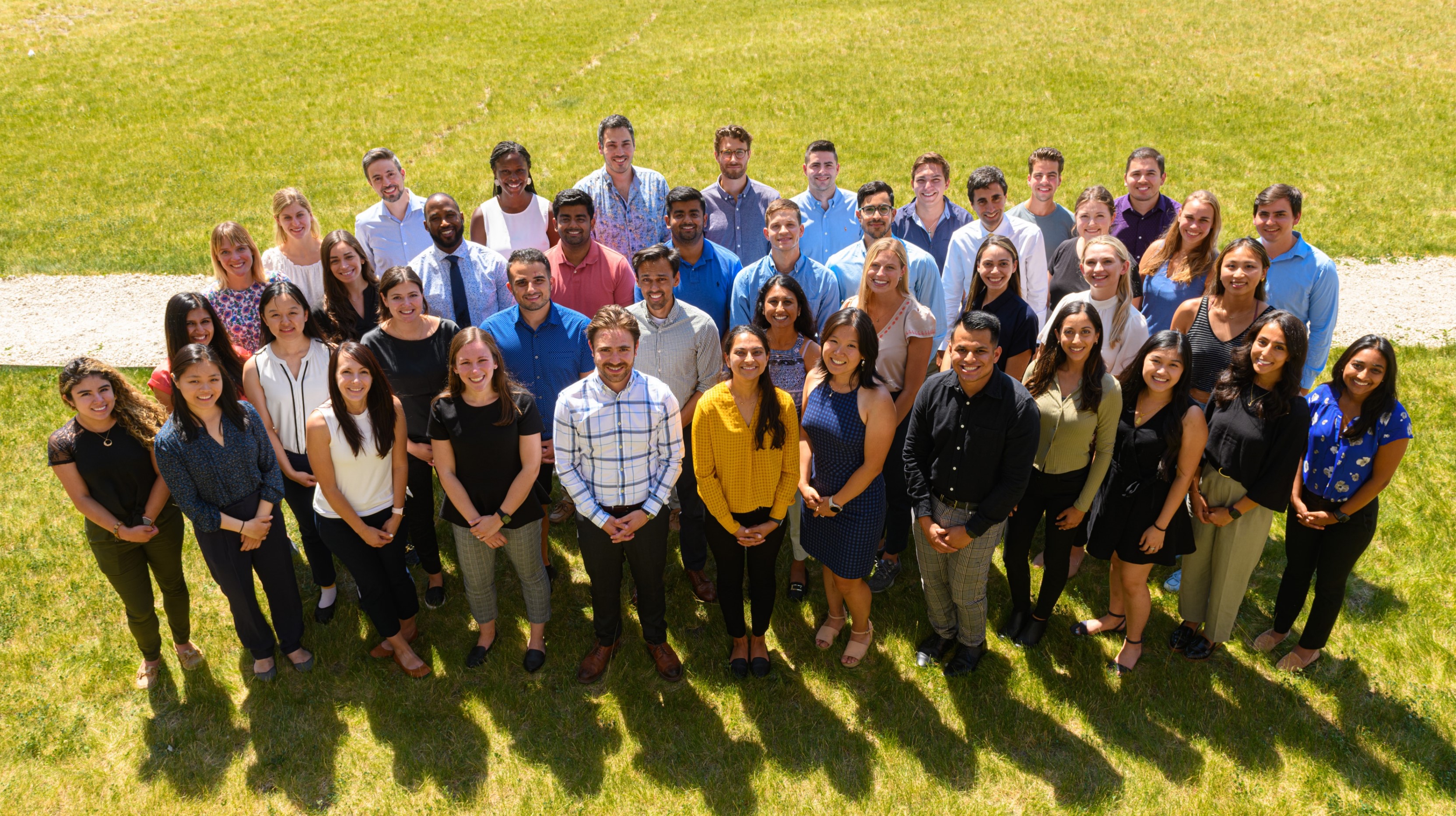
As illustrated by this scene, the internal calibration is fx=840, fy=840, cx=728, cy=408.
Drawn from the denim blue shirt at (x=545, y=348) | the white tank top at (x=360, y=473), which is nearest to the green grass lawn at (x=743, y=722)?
the white tank top at (x=360, y=473)

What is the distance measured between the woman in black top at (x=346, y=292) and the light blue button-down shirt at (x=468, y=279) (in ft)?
1.38

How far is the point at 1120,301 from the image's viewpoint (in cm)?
575

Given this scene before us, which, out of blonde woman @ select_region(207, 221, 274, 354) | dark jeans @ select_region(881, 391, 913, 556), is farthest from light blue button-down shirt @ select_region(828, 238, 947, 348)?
blonde woman @ select_region(207, 221, 274, 354)

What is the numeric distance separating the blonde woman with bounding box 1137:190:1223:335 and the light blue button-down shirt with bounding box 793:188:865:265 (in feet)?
8.14

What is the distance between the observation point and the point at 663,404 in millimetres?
4930

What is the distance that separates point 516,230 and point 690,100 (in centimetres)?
1459

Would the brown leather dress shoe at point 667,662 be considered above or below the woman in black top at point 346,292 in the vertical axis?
below

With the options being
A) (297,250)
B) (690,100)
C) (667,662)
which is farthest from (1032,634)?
(690,100)

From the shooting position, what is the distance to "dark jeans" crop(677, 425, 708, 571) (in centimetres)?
621

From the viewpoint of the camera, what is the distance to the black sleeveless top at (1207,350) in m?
5.59

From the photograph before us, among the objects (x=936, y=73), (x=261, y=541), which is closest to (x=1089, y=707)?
(x=261, y=541)

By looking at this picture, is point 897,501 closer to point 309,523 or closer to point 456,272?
point 456,272

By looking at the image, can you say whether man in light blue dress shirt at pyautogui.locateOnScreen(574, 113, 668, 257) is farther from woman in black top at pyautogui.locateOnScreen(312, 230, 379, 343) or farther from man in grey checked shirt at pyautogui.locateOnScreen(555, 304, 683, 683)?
man in grey checked shirt at pyautogui.locateOnScreen(555, 304, 683, 683)

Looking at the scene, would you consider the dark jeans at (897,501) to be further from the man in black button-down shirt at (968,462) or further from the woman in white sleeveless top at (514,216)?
the woman in white sleeveless top at (514,216)
